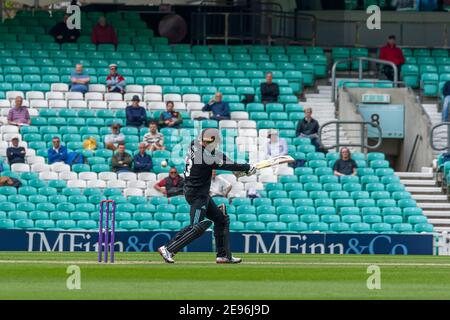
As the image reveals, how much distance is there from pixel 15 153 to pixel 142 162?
103 inches

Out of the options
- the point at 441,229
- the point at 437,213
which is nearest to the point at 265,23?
the point at 437,213

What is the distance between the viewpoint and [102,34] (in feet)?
118

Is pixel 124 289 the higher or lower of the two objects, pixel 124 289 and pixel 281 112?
the lower

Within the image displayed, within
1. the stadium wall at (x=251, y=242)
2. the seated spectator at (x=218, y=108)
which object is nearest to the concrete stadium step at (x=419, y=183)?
the seated spectator at (x=218, y=108)

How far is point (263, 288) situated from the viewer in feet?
53.6

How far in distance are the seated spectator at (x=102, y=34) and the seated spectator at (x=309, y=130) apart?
6082 mm

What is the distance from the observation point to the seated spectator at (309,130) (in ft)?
107

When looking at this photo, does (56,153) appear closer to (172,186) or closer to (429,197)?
(172,186)

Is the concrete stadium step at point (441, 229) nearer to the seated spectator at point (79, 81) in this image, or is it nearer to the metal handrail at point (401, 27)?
the seated spectator at point (79, 81)

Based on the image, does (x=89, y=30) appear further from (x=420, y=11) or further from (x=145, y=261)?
(x=145, y=261)

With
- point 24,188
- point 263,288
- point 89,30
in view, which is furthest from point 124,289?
point 89,30

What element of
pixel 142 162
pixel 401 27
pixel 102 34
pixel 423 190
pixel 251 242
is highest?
pixel 401 27

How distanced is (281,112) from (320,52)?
12.9 feet

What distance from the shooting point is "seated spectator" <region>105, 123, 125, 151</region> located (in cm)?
3143
